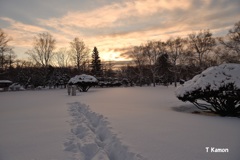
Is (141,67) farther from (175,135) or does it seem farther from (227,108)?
(175,135)

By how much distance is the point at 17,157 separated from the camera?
2.89 metres

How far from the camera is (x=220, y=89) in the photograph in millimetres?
6062

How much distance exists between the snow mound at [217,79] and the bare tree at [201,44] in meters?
27.6

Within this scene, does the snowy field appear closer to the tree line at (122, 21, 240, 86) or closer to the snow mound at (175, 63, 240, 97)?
the snow mound at (175, 63, 240, 97)

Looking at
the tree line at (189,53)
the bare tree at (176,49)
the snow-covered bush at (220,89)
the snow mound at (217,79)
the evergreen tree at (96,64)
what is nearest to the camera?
the snow-covered bush at (220,89)

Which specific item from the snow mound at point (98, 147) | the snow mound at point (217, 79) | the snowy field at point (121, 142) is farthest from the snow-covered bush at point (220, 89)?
the snow mound at point (98, 147)

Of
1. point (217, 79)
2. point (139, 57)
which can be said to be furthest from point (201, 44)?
point (217, 79)

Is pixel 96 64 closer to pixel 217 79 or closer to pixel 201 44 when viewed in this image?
pixel 201 44

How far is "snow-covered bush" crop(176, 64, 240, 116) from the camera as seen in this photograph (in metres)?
5.95

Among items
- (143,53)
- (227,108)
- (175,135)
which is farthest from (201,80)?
(143,53)

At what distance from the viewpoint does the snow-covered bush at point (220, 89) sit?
5.95 m

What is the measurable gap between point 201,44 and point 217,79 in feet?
95.5

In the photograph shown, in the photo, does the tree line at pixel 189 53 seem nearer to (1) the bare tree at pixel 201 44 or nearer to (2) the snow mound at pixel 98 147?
(1) the bare tree at pixel 201 44

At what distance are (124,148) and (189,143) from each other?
4.39 feet
